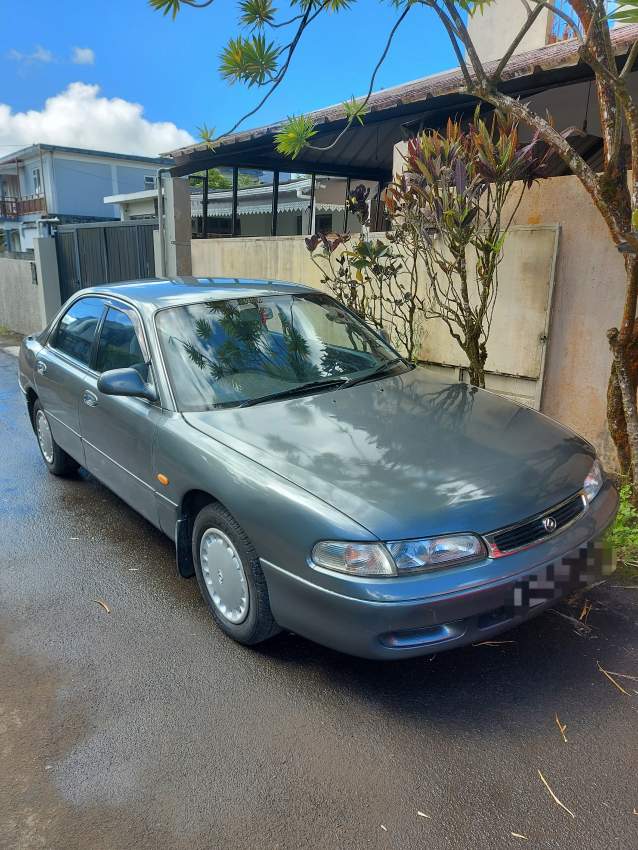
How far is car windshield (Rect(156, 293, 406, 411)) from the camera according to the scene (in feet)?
10.7

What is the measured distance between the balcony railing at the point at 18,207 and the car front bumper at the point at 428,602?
3592 centimetres

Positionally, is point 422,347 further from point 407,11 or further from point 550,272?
point 407,11

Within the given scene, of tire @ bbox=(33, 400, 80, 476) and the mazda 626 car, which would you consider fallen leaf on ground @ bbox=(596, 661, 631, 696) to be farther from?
tire @ bbox=(33, 400, 80, 476)

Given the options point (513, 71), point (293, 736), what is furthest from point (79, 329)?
point (513, 71)

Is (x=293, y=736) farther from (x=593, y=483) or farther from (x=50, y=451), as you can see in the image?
(x=50, y=451)

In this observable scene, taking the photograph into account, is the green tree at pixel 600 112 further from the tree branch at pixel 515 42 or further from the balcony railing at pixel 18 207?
the balcony railing at pixel 18 207

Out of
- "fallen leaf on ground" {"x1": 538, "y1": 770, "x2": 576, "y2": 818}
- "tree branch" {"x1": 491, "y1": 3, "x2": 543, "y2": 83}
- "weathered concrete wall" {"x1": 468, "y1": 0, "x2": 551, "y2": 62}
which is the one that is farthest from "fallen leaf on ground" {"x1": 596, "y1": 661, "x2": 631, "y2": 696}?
"weathered concrete wall" {"x1": 468, "y1": 0, "x2": 551, "y2": 62}

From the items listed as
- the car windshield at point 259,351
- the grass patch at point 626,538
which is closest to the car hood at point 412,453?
the car windshield at point 259,351

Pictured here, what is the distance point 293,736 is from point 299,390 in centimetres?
168

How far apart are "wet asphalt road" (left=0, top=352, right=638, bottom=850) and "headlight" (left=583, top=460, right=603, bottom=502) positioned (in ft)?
2.27

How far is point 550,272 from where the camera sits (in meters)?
4.95

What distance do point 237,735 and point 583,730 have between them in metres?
1.34

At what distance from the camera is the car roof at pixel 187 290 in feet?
12.3

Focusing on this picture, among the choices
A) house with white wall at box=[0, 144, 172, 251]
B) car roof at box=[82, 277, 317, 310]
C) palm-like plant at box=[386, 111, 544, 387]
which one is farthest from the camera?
house with white wall at box=[0, 144, 172, 251]
